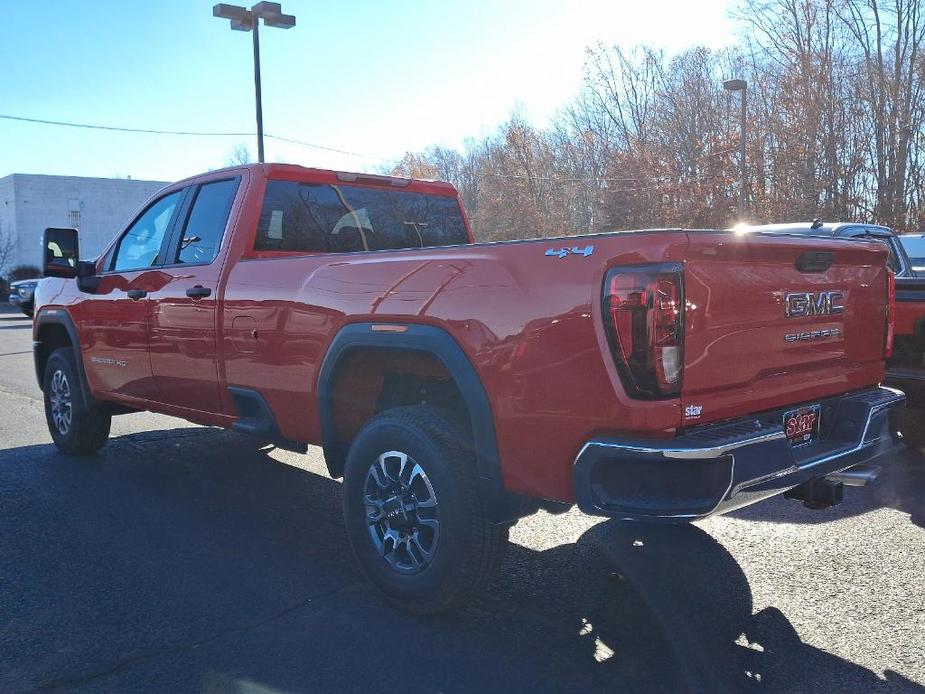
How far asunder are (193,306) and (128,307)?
38.9 inches

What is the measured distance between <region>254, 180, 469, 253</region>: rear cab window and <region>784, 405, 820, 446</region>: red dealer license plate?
3.02 m

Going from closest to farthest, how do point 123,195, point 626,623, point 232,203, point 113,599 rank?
point 626,623, point 113,599, point 232,203, point 123,195

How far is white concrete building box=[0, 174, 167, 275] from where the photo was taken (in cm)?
4731

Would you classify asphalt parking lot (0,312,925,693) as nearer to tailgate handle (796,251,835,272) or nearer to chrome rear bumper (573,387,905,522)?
chrome rear bumper (573,387,905,522)

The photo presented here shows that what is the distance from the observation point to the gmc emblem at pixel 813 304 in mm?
3271

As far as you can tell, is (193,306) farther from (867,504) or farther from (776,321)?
(867,504)

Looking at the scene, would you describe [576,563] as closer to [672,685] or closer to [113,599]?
[672,685]

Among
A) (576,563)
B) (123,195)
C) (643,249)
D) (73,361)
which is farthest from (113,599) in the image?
(123,195)

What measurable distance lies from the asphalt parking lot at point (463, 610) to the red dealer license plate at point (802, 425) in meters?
0.77

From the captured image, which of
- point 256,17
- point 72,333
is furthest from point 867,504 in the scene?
point 256,17

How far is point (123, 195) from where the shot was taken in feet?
166

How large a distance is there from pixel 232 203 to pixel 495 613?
2.97 metres

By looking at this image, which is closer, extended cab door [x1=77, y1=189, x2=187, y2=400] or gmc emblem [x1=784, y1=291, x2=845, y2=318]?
gmc emblem [x1=784, y1=291, x2=845, y2=318]

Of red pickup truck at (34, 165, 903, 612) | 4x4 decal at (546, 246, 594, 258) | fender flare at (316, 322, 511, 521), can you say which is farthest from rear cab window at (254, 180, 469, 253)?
4x4 decal at (546, 246, 594, 258)
